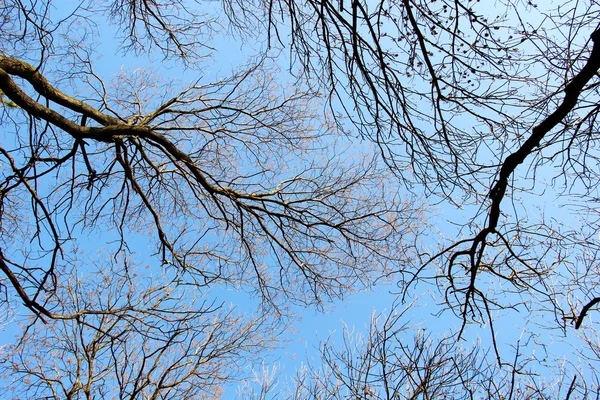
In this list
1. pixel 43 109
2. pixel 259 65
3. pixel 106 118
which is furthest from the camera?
pixel 259 65

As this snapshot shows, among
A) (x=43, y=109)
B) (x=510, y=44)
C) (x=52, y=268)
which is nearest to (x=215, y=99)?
(x=43, y=109)

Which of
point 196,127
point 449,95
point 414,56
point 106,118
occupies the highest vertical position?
point 196,127

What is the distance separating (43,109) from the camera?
4.06 m

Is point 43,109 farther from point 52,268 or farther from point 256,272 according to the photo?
point 256,272

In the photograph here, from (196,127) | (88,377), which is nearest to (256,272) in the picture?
(196,127)

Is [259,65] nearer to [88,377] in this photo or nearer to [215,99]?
[215,99]

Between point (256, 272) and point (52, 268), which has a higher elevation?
point (256, 272)

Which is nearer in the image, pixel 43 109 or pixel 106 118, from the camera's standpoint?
pixel 43 109

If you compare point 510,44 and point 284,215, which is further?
point 284,215

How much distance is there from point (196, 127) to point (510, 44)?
4.24 meters

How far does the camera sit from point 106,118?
470cm

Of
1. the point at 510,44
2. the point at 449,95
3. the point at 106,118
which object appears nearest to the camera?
the point at 510,44

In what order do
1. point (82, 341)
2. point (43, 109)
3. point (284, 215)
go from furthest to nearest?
point (82, 341) < point (284, 215) < point (43, 109)

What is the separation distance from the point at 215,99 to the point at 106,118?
1703 mm
